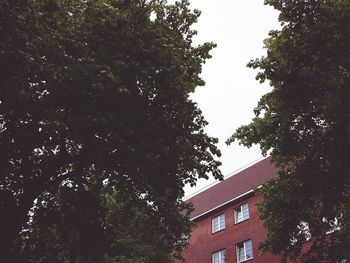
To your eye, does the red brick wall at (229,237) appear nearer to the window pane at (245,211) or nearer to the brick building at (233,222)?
the brick building at (233,222)

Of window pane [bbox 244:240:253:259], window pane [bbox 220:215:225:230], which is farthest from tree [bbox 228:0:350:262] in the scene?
window pane [bbox 220:215:225:230]

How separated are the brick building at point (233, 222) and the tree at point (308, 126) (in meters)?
13.2

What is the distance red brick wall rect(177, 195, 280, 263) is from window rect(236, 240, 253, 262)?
0.96 ft

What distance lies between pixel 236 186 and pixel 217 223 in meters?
3.43

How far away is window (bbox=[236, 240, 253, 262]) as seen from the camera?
30333 millimetres

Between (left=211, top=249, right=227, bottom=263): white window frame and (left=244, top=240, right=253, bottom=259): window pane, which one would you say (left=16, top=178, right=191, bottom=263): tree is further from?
(left=211, top=249, right=227, bottom=263): white window frame

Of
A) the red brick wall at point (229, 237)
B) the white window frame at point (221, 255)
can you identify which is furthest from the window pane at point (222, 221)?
the white window frame at point (221, 255)

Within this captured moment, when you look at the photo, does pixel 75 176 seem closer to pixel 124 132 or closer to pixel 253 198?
pixel 124 132

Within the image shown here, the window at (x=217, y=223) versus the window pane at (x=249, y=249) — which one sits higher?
the window at (x=217, y=223)

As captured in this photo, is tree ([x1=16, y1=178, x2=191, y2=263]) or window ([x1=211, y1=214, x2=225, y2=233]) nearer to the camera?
tree ([x1=16, y1=178, x2=191, y2=263])

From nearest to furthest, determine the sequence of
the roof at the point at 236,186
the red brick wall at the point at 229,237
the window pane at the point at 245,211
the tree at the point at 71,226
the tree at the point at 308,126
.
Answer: the tree at the point at 308,126 → the tree at the point at 71,226 → the red brick wall at the point at 229,237 → the window pane at the point at 245,211 → the roof at the point at 236,186

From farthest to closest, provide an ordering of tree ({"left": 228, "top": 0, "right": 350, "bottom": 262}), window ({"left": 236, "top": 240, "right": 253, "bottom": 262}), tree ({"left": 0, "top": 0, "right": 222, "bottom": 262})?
window ({"left": 236, "top": 240, "right": 253, "bottom": 262}) → tree ({"left": 228, "top": 0, "right": 350, "bottom": 262}) → tree ({"left": 0, "top": 0, "right": 222, "bottom": 262})

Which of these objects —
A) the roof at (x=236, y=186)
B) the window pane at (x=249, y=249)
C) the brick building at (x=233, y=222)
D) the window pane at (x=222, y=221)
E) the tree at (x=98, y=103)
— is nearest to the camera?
the tree at (x=98, y=103)

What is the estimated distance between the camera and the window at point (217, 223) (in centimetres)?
3433
